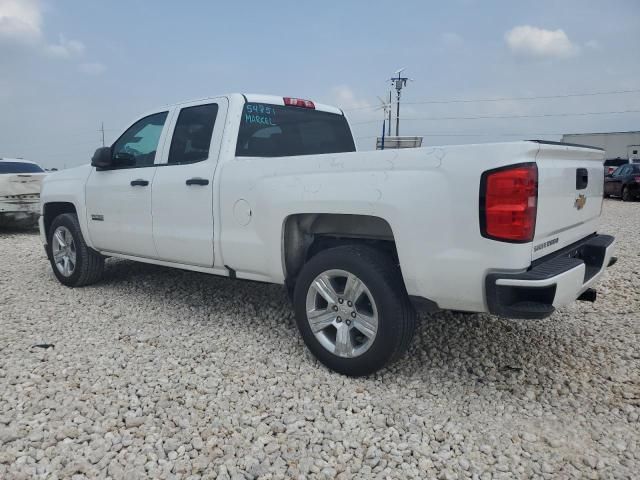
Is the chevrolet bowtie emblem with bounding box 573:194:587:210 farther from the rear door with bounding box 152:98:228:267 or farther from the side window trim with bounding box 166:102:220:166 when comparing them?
the side window trim with bounding box 166:102:220:166

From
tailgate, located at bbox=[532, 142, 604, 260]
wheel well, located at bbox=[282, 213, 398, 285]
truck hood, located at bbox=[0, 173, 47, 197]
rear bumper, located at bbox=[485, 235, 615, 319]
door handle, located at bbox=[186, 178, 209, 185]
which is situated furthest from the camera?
truck hood, located at bbox=[0, 173, 47, 197]

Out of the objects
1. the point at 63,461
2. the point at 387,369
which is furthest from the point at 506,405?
the point at 63,461

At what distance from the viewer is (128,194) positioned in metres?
4.54

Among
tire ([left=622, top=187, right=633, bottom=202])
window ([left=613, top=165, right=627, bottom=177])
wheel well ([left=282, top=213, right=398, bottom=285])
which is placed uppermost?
window ([left=613, top=165, right=627, bottom=177])

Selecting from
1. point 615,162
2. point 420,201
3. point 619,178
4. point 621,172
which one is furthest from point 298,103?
point 615,162

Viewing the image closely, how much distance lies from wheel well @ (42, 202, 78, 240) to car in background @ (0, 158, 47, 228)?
3.96m

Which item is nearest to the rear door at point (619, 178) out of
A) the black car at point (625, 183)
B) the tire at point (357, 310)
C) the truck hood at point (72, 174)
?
the black car at point (625, 183)

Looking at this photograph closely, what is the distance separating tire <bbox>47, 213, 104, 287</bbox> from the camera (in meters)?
5.25

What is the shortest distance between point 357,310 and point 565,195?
54.4 inches

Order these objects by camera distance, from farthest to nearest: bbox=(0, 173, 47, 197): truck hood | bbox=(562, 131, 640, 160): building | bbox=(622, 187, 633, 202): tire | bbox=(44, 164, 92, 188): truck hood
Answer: bbox=(562, 131, 640, 160): building
bbox=(622, 187, 633, 202): tire
bbox=(0, 173, 47, 197): truck hood
bbox=(44, 164, 92, 188): truck hood

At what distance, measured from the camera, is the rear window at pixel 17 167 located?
9.84 meters

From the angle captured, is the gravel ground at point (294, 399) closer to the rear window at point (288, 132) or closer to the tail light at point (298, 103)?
the rear window at point (288, 132)

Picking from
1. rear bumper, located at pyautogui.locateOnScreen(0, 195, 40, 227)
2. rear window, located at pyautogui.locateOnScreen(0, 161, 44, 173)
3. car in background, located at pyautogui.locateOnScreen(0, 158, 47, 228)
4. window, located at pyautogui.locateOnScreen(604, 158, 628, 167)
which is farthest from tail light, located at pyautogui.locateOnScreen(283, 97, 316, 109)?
window, located at pyautogui.locateOnScreen(604, 158, 628, 167)

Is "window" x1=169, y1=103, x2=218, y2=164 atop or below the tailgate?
atop
